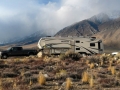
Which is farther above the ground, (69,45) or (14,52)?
(69,45)

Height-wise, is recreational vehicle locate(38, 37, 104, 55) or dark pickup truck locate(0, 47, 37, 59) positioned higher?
recreational vehicle locate(38, 37, 104, 55)

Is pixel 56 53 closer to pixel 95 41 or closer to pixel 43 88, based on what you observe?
pixel 95 41

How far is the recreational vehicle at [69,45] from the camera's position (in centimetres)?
3875

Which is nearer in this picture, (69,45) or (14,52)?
(14,52)

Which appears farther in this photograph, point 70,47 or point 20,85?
point 70,47

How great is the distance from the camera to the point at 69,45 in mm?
39031

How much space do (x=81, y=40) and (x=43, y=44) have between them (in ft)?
19.8

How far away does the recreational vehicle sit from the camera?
38750mm

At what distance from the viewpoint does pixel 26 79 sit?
13555 millimetres

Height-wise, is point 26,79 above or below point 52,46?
below

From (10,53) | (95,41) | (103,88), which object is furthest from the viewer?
(95,41)

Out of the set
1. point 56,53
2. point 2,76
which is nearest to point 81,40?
point 56,53

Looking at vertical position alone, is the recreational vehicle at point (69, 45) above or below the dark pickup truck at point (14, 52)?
above

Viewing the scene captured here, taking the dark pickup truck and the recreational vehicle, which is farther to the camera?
the recreational vehicle
